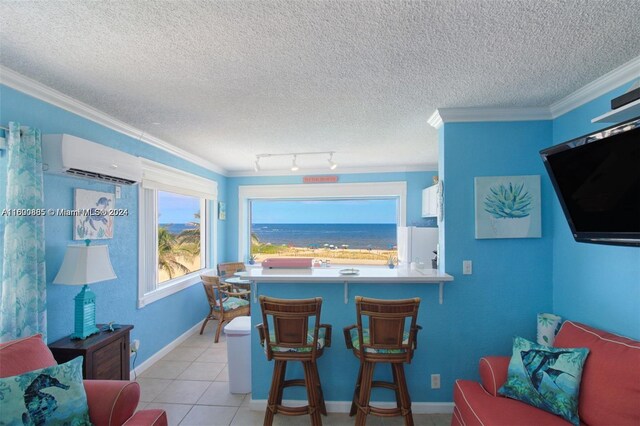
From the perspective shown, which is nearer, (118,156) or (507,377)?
(507,377)

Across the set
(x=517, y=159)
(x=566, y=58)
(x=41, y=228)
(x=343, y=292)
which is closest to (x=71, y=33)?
(x=41, y=228)

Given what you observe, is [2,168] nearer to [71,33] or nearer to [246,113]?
[71,33]

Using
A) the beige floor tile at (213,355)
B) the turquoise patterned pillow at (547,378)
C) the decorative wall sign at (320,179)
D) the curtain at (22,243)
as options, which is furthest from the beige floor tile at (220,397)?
the decorative wall sign at (320,179)

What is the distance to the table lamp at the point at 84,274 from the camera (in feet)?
7.07

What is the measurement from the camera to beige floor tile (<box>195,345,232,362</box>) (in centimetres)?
349

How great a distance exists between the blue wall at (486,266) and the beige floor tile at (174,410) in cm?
211

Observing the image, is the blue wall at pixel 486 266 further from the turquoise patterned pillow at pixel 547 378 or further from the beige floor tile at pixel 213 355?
the beige floor tile at pixel 213 355

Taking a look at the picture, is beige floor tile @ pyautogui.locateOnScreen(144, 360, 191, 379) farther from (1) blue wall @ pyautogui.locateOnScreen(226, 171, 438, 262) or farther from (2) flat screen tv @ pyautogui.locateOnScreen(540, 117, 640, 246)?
(2) flat screen tv @ pyautogui.locateOnScreen(540, 117, 640, 246)

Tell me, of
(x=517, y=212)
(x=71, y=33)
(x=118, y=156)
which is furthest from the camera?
(x=118, y=156)

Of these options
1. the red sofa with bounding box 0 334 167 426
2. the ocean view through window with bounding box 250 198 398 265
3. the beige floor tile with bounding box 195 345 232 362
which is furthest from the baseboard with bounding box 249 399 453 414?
the ocean view through window with bounding box 250 198 398 265

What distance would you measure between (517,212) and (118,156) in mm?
3428

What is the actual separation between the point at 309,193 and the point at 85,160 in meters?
3.46

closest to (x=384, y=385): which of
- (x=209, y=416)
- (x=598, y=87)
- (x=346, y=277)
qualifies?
(x=346, y=277)

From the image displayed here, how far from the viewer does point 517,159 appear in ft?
8.25
